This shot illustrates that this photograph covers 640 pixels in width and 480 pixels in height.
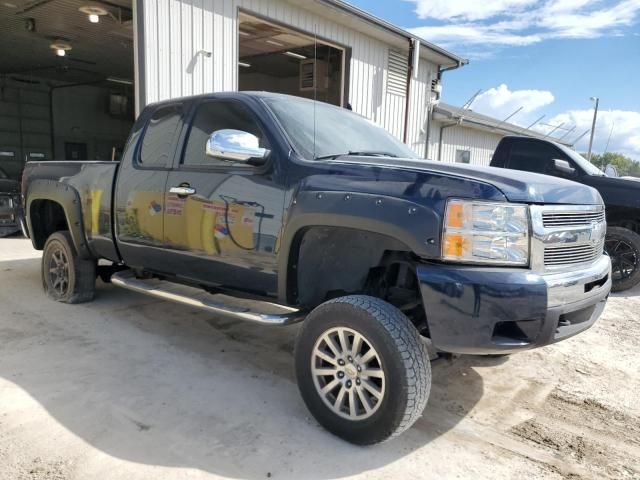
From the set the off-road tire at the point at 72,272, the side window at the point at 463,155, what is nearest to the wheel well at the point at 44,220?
the off-road tire at the point at 72,272

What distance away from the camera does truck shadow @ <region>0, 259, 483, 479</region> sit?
2598mm

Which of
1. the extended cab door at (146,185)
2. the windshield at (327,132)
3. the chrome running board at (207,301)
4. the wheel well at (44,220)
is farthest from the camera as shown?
the wheel well at (44,220)

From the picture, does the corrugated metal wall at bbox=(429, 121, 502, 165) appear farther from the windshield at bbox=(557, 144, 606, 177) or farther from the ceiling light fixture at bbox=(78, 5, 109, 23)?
the ceiling light fixture at bbox=(78, 5, 109, 23)

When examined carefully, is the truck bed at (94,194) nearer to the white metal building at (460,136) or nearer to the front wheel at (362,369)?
the front wheel at (362,369)

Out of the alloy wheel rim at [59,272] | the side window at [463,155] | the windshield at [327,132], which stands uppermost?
the side window at [463,155]

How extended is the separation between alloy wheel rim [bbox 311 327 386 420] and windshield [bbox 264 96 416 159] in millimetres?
1190

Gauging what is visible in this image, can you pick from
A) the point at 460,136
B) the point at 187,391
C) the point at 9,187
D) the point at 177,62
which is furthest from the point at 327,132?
the point at 460,136

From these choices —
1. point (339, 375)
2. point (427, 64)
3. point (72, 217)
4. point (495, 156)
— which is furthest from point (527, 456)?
point (427, 64)

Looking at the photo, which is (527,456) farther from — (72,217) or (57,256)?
(57,256)

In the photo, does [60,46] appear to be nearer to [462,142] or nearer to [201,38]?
[201,38]

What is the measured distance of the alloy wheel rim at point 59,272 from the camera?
5.14 m

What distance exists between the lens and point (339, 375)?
110 inches

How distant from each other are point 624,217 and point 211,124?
5629mm

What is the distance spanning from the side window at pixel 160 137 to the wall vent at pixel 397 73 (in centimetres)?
819
